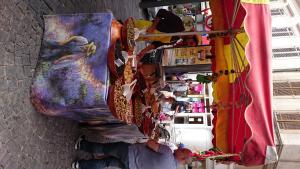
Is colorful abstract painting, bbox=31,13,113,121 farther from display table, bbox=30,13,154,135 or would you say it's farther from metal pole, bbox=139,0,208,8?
metal pole, bbox=139,0,208,8

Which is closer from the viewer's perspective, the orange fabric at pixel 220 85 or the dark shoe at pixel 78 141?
the orange fabric at pixel 220 85

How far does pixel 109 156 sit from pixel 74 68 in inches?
73.4

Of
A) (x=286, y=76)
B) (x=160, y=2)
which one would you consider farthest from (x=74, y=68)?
(x=286, y=76)

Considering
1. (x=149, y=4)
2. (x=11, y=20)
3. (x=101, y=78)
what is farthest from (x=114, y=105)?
(x=149, y=4)

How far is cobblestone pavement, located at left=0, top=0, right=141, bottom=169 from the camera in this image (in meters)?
3.31

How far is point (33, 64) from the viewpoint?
3760 millimetres

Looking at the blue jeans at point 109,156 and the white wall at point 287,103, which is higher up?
the white wall at point 287,103

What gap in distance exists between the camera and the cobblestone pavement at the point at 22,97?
3.31 metres

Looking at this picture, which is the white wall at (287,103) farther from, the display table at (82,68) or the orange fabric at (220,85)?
the display table at (82,68)

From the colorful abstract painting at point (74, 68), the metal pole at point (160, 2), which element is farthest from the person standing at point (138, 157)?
the metal pole at point (160, 2)

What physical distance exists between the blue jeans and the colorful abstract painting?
3.30 ft

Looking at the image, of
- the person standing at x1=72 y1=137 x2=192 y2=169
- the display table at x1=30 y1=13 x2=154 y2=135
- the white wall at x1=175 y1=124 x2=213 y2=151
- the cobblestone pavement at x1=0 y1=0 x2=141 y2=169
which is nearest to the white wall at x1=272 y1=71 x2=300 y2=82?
the white wall at x1=175 y1=124 x2=213 y2=151

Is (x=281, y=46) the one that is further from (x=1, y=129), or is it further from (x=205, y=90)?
(x=1, y=129)

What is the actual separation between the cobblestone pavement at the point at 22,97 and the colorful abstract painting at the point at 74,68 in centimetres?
15
